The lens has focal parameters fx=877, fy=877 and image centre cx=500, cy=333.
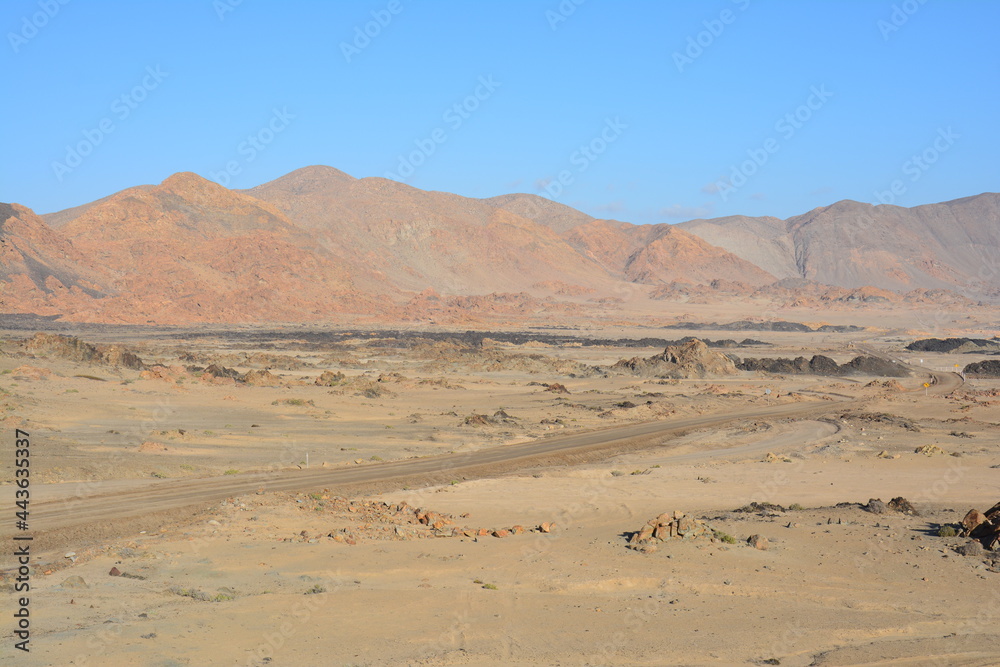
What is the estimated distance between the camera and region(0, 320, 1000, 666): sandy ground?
11.8m

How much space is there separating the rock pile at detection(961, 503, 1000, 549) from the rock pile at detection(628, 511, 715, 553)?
471 centimetres

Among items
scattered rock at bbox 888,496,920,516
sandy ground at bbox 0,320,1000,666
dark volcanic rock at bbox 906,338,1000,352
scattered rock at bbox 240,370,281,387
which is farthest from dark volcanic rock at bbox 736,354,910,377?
scattered rock at bbox 888,496,920,516

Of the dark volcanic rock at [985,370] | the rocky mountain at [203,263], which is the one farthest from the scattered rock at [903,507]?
the rocky mountain at [203,263]

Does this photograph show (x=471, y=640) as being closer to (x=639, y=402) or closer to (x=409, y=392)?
(x=639, y=402)

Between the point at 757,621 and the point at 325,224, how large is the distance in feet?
619

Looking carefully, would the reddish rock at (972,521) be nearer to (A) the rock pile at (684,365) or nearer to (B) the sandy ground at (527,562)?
(B) the sandy ground at (527,562)

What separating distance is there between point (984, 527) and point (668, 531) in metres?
5.79

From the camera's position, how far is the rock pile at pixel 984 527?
1579cm

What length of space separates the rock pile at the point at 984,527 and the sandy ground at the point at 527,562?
749 mm

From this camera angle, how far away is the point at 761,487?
80.3 feet

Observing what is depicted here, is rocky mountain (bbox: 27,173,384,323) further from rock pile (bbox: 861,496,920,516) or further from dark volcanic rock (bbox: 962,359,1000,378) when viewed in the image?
rock pile (bbox: 861,496,920,516)

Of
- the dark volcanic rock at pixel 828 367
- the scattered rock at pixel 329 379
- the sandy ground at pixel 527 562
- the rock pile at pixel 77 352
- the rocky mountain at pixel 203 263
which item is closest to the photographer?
the sandy ground at pixel 527 562

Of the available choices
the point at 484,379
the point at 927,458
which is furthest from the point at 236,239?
the point at 927,458

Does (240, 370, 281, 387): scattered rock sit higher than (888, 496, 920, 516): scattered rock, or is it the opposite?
(240, 370, 281, 387): scattered rock
